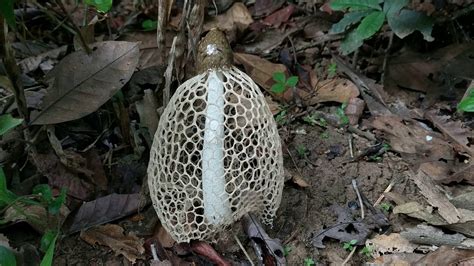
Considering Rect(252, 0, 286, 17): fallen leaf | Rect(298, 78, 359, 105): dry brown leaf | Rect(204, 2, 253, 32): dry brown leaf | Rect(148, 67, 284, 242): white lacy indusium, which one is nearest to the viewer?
Rect(148, 67, 284, 242): white lacy indusium

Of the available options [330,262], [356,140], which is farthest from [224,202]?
[356,140]

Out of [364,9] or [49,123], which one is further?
[364,9]

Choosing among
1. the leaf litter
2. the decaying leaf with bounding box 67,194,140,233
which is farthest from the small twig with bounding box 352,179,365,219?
the decaying leaf with bounding box 67,194,140,233

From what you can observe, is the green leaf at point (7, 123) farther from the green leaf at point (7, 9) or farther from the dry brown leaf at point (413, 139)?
the dry brown leaf at point (413, 139)

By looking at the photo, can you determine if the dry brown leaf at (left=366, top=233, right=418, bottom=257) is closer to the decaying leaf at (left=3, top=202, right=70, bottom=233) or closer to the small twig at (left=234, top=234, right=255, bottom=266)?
the small twig at (left=234, top=234, right=255, bottom=266)

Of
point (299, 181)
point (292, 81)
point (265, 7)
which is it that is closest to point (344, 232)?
point (299, 181)

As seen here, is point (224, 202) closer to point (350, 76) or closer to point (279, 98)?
point (279, 98)

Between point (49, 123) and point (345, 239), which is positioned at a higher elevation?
point (49, 123)
